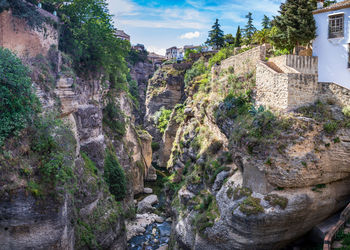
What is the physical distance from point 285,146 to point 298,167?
3.80 ft

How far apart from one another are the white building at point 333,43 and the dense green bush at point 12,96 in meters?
15.5

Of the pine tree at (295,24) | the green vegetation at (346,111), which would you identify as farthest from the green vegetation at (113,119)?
the green vegetation at (346,111)

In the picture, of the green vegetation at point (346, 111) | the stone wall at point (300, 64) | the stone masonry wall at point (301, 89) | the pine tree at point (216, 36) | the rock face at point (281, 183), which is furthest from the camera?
the pine tree at point (216, 36)

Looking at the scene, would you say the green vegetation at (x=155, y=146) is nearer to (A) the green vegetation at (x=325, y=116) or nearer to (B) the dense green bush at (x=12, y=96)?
(B) the dense green bush at (x=12, y=96)

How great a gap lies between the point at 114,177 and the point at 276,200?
13730mm

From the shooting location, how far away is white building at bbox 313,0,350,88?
15.5 metres

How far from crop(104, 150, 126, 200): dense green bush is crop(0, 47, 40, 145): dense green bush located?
1011cm

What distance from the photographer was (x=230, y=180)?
16906 millimetres

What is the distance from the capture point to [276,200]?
46.1 feet

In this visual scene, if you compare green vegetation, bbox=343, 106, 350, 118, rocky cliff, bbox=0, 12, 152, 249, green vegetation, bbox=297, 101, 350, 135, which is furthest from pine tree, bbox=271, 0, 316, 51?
rocky cliff, bbox=0, 12, 152, 249

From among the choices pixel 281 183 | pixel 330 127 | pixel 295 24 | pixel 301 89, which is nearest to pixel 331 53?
pixel 295 24

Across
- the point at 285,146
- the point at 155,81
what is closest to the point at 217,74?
the point at 285,146

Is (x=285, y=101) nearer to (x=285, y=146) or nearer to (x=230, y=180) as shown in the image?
(x=285, y=146)

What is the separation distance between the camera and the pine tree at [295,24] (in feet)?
53.7
